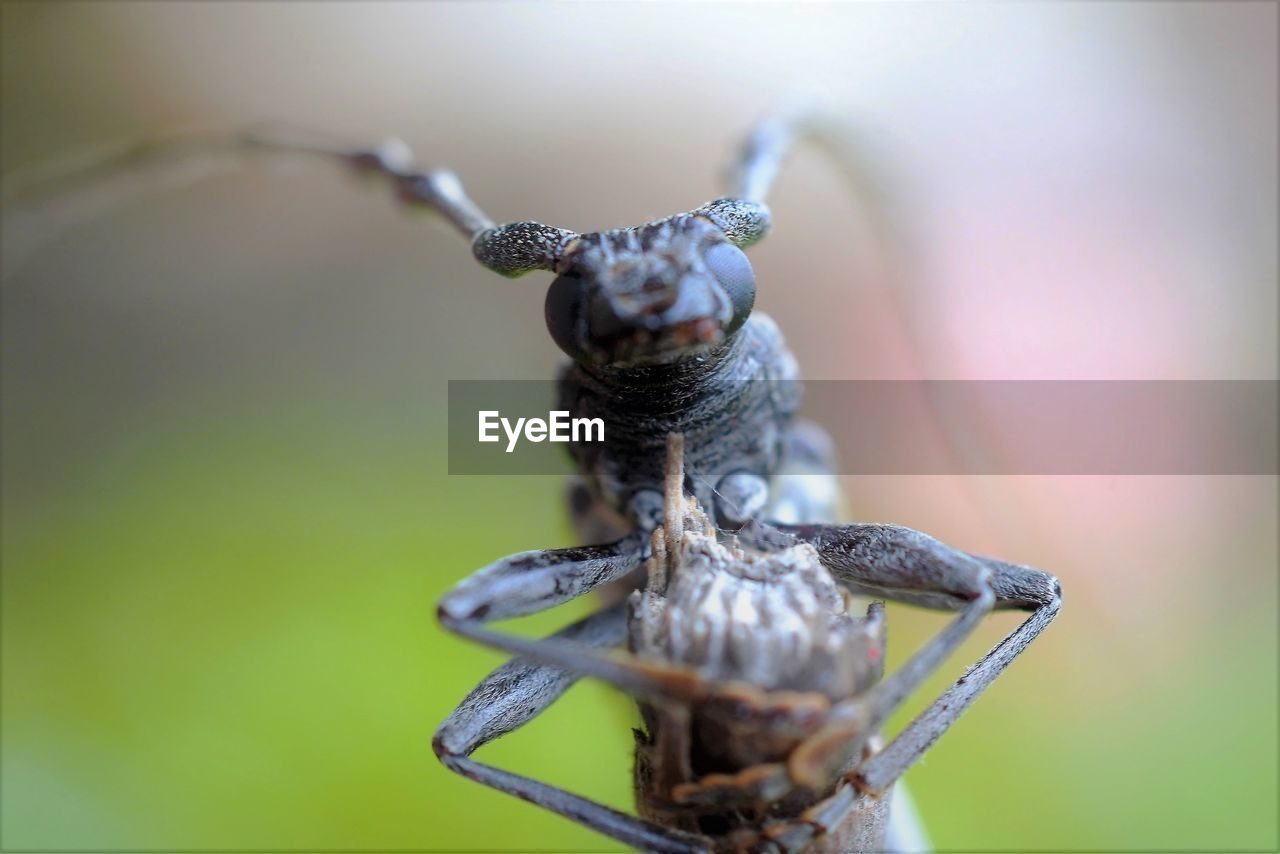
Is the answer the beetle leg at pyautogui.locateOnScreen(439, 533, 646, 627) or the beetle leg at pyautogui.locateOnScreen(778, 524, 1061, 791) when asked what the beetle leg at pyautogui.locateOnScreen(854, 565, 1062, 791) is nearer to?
the beetle leg at pyautogui.locateOnScreen(778, 524, 1061, 791)

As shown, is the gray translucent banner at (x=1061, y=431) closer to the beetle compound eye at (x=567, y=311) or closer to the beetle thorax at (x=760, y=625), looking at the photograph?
the beetle compound eye at (x=567, y=311)

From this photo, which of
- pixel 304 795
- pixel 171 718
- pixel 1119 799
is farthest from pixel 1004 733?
pixel 171 718

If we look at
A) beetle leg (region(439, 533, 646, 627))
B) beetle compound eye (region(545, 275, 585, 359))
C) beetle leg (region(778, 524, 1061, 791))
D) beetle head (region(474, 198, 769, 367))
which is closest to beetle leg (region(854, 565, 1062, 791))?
beetle leg (region(778, 524, 1061, 791))

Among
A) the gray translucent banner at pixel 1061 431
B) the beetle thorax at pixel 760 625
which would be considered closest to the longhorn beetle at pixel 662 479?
the beetle thorax at pixel 760 625

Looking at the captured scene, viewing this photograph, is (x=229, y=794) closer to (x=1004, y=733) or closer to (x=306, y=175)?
(x=1004, y=733)

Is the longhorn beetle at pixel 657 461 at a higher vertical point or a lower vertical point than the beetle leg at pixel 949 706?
higher
